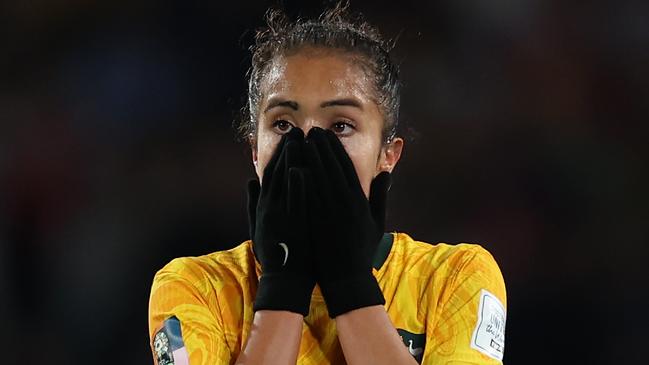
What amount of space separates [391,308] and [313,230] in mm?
227

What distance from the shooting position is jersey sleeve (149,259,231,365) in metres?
1.51

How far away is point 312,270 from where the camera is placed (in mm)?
1553

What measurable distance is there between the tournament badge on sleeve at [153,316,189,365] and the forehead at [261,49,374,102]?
20.0 inches

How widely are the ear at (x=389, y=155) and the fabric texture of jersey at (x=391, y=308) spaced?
0.69ft

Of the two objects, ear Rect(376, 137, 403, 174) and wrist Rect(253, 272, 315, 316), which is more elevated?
ear Rect(376, 137, 403, 174)

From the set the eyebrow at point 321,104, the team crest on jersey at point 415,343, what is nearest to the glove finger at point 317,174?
the eyebrow at point 321,104

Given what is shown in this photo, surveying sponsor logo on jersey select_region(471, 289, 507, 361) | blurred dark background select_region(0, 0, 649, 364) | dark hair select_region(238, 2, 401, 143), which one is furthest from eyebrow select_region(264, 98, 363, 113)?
blurred dark background select_region(0, 0, 649, 364)

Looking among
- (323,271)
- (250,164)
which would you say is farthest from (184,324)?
(250,164)

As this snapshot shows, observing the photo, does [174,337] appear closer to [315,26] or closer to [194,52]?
[315,26]

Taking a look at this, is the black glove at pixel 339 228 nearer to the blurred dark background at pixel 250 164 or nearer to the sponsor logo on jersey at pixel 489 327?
the sponsor logo on jersey at pixel 489 327

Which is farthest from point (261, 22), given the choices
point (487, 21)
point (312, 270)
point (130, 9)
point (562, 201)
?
point (312, 270)

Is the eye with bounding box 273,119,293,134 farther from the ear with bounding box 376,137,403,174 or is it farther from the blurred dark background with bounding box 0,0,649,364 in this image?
the blurred dark background with bounding box 0,0,649,364

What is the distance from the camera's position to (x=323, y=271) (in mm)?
1533

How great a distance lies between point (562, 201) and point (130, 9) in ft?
5.48
